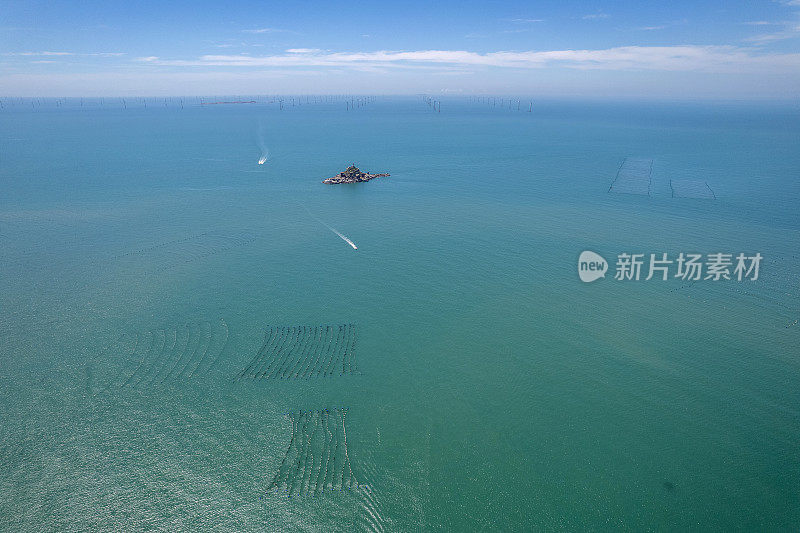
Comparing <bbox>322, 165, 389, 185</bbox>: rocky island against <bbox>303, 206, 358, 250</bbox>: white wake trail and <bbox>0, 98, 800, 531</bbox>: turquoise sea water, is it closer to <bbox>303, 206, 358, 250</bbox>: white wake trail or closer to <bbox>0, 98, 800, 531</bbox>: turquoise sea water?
<bbox>0, 98, 800, 531</bbox>: turquoise sea water

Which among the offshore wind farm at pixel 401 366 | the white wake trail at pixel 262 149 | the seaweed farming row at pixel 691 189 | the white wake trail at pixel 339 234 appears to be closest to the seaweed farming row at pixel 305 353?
the offshore wind farm at pixel 401 366

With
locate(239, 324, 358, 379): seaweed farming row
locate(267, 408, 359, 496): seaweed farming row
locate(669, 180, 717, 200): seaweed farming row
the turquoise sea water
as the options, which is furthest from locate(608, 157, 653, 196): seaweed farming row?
locate(267, 408, 359, 496): seaweed farming row

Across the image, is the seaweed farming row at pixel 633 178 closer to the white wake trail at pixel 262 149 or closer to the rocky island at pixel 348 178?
the rocky island at pixel 348 178

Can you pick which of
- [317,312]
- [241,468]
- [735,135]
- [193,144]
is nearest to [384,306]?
[317,312]

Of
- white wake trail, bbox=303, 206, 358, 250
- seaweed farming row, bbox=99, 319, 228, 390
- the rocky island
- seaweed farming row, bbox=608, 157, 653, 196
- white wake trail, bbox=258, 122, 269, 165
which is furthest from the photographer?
white wake trail, bbox=258, 122, 269, 165

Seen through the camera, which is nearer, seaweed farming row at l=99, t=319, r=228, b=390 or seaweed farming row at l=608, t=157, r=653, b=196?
seaweed farming row at l=99, t=319, r=228, b=390

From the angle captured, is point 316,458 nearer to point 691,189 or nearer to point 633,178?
point 691,189

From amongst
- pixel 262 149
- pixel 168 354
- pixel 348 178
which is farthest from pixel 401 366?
pixel 262 149
